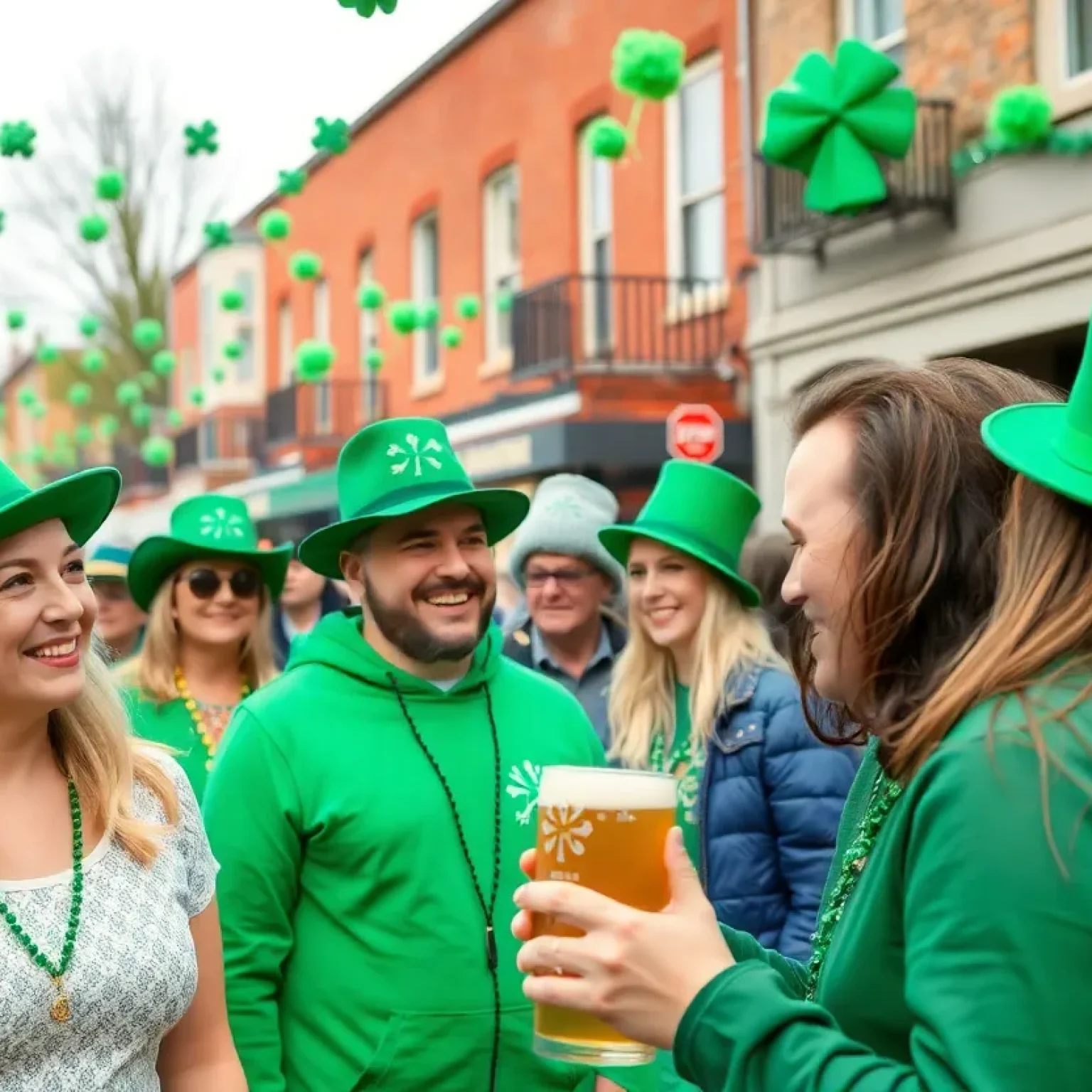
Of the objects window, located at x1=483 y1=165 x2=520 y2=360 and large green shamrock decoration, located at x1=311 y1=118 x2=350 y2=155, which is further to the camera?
window, located at x1=483 y1=165 x2=520 y2=360

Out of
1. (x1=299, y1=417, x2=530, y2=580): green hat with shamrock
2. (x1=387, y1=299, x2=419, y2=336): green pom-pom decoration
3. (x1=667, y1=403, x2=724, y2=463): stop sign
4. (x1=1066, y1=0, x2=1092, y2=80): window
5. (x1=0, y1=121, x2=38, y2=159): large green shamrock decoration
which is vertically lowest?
(x1=299, y1=417, x2=530, y2=580): green hat with shamrock

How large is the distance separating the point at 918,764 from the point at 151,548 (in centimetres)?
476

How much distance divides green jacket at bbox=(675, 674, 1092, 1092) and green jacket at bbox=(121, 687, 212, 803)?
3817mm

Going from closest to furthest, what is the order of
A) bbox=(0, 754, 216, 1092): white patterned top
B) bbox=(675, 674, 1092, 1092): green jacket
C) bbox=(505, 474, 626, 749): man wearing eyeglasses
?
1. bbox=(675, 674, 1092, 1092): green jacket
2. bbox=(0, 754, 216, 1092): white patterned top
3. bbox=(505, 474, 626, 749): man wearing eyeglasses

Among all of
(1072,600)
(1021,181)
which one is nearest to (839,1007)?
(1072,600)

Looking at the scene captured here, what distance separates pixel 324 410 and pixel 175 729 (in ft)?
62.3

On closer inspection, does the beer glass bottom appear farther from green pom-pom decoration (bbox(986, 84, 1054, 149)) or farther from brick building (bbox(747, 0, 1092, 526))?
green pom-pom decoration (bbox(986, 84, 1054, 149))

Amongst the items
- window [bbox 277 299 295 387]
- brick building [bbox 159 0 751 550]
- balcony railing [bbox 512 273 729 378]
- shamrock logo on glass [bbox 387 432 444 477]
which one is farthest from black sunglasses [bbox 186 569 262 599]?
window [bbox 277 299 295 387]

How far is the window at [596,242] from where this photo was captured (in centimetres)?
1598

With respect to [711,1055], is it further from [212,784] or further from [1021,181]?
[1021,181]

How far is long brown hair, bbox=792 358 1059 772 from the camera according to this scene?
68.3 inches

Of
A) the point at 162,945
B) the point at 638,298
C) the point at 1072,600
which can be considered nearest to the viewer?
the point at 1072,600

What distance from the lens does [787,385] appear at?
1370 centimetres

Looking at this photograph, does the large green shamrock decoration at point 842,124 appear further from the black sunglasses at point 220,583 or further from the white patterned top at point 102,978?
the white patterned top at point 102,978
